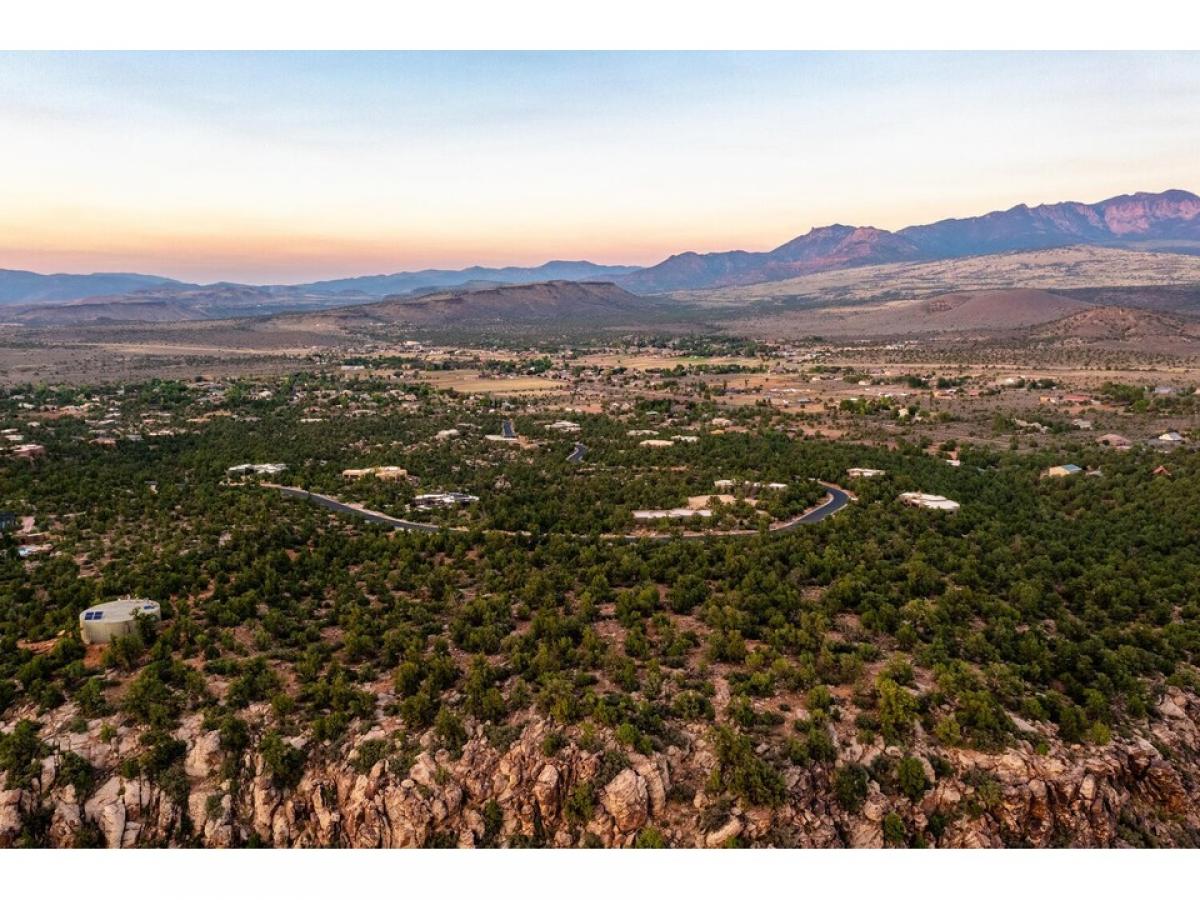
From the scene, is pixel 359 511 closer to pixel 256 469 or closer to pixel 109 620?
pixel 256 469

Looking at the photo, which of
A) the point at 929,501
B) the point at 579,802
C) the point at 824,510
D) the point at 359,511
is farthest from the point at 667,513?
the point at 579,802

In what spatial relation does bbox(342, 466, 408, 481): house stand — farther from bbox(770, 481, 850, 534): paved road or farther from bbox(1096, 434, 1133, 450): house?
bbox(1096, 434, 1133, 450): house

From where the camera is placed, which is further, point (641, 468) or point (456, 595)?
point (641, 468)

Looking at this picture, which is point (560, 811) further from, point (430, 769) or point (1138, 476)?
point (1138, 476)

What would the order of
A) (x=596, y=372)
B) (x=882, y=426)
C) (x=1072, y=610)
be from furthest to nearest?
(x=596, y=372) → (x=882, y=426) → (x=1072, y=610)

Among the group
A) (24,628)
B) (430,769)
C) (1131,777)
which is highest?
(24,628)

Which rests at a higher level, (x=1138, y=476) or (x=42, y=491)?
(x=42, y=491)

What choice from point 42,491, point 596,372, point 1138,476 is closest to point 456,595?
point 42,491

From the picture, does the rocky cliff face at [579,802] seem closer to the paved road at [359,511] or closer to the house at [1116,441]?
the paved road at [359,511]

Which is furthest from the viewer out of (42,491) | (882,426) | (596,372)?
(596,372)
